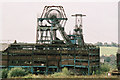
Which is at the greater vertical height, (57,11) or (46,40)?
(57,11)

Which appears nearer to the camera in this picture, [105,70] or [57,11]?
[57,11]

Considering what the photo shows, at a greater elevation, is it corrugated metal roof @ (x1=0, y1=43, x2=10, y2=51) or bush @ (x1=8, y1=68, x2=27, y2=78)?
corrugated metal roof @ (x1=0, y1=43, x2=10, y2=51)

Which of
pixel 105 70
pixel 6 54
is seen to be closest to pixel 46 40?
pixel 6 54

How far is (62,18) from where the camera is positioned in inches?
2650

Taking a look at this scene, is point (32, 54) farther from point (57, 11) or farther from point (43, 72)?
point (57, 11)

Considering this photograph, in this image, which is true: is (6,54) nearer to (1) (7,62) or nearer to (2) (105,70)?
(1) (7,62)

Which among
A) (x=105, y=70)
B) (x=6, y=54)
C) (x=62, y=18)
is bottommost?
(x=105, y=70)

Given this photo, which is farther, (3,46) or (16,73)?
(3,46)

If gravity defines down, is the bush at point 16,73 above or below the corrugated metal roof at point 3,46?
below

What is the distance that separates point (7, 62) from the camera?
6488cm

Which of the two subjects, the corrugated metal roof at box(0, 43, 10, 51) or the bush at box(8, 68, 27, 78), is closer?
the bush at box(8, 68, 27, 78)

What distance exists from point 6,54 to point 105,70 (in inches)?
1263

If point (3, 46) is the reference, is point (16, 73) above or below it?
below

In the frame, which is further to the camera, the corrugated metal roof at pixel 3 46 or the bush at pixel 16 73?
the corrugated metal roof at pixel 3 46
